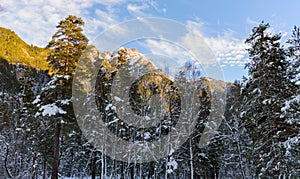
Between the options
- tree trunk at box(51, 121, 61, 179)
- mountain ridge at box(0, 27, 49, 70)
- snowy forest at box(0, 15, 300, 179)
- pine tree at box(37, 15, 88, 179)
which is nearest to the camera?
snowy forest at box(0, 15, 300, 179)

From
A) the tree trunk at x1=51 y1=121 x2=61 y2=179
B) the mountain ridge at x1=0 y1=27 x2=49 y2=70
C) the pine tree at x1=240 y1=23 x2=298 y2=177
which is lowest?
the tree trunk at x1=51 y1=121 x2=61 y2=179

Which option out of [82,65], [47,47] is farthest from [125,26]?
[47,47]

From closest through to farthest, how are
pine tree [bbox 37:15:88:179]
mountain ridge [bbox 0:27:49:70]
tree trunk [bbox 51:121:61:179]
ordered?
tree trunk [bbox 51:121:61:179] < pine tree [bbox 37:15:88:179] < mountain ridge [bbox 0:27:49:70]

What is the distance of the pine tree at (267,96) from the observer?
1191cm

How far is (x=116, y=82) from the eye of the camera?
18297mm

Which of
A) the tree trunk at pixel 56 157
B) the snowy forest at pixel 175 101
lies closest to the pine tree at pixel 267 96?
the snowy forest at pixel 175 101

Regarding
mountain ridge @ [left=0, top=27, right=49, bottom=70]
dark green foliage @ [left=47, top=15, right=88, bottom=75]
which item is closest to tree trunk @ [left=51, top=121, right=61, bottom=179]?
dark green foliage @ [left=47, top=15, right=88, bottom=75]

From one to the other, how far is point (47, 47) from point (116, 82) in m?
5.41

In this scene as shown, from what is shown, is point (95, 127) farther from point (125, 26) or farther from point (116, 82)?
point (125, 26)

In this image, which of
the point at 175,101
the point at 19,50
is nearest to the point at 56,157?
the point at 175,101

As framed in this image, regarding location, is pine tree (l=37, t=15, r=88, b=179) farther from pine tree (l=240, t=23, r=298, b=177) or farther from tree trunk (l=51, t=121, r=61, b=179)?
pine tree (l=240, t=23, r=298, b=177)

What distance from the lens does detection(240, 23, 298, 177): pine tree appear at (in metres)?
11.9

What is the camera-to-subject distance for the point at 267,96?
12438 mm

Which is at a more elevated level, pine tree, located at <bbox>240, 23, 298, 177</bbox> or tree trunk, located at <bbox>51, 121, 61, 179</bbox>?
pine tree, located at <bbox>240, 23, 298, 177</bbox>
